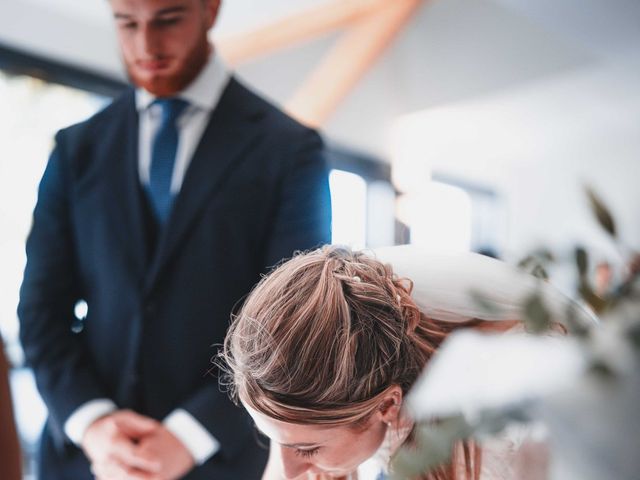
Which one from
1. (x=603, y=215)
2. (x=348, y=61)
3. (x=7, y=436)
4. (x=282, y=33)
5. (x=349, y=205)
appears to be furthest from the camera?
(x=349, y=205)

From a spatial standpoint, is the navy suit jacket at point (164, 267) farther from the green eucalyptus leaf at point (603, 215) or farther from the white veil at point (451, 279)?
the green eucalyptus leaf at point (603, 215)

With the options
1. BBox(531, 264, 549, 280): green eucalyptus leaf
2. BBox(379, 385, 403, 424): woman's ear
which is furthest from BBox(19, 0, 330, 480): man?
BBox(531, 264, 549, 280): green eucalyptus leaf

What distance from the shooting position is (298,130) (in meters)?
1.38

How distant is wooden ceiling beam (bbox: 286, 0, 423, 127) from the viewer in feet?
16.1

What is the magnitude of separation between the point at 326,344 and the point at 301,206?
0.35 meters

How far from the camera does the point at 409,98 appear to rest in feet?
21.1

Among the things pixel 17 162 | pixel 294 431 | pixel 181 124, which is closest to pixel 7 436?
pixel 294 431

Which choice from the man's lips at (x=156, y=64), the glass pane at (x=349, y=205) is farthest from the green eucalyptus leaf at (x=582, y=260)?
the glass pane at (x=349, y=205)

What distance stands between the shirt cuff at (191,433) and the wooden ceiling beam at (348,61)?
3752 mm

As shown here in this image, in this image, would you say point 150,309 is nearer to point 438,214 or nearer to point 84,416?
point 84,416

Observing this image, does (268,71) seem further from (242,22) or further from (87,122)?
(87,122)

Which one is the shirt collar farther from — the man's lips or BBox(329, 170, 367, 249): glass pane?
BBox(329, 170, 367, 249): glass pane

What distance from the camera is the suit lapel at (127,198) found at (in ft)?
4.37

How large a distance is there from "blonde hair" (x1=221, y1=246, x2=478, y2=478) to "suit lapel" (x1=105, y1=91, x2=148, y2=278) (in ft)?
0.96
